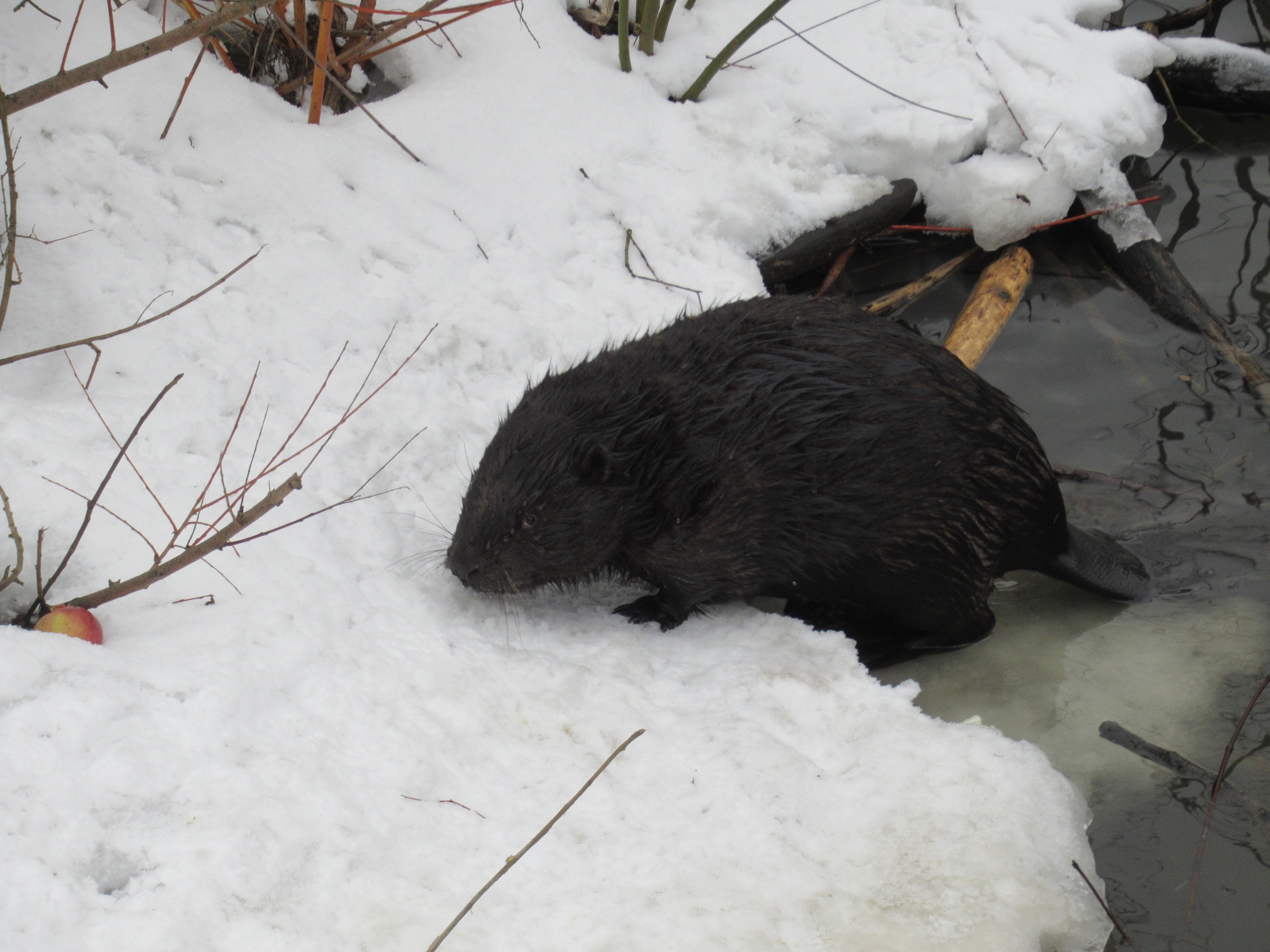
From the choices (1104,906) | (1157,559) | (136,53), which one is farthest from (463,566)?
(1157,559)

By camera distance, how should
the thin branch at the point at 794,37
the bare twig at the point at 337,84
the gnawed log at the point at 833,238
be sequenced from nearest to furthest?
the bare twig at the point at 337,84 < the gnawed log at the point at 833,238 < the thin branch at the point at 794,37

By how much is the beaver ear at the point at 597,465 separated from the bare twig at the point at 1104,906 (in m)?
1.54

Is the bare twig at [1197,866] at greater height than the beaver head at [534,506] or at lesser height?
lesser

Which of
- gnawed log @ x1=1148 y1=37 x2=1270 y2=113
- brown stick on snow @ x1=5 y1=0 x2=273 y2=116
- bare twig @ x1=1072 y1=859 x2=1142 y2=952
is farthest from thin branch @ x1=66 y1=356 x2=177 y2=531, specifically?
gnawed log @ x1=1148 y1=37 x2=1270 y2=113

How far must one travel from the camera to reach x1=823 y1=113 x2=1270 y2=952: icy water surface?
109 inches

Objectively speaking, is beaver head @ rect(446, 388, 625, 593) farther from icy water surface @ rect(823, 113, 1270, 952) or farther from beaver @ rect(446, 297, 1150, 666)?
icy water surface @ rect(823, 113, 1270, 952)

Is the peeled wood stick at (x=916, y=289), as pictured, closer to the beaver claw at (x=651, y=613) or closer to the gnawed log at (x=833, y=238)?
the gnawed log at (x=833, y=238)

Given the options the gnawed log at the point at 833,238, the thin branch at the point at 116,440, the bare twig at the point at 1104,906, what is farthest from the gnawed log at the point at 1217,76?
the thin branch at the point at 116,440

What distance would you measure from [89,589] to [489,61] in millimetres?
2906

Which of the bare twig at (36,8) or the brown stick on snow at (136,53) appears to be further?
the bare twig at (36,8)

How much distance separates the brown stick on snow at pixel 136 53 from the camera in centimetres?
260

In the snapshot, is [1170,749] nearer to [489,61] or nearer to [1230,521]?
[1230,521]

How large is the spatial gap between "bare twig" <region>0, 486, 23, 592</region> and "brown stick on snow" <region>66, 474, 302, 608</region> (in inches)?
5.3

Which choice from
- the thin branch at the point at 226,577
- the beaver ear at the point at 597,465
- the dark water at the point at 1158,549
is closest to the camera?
the thin branch at the point at 226,577
